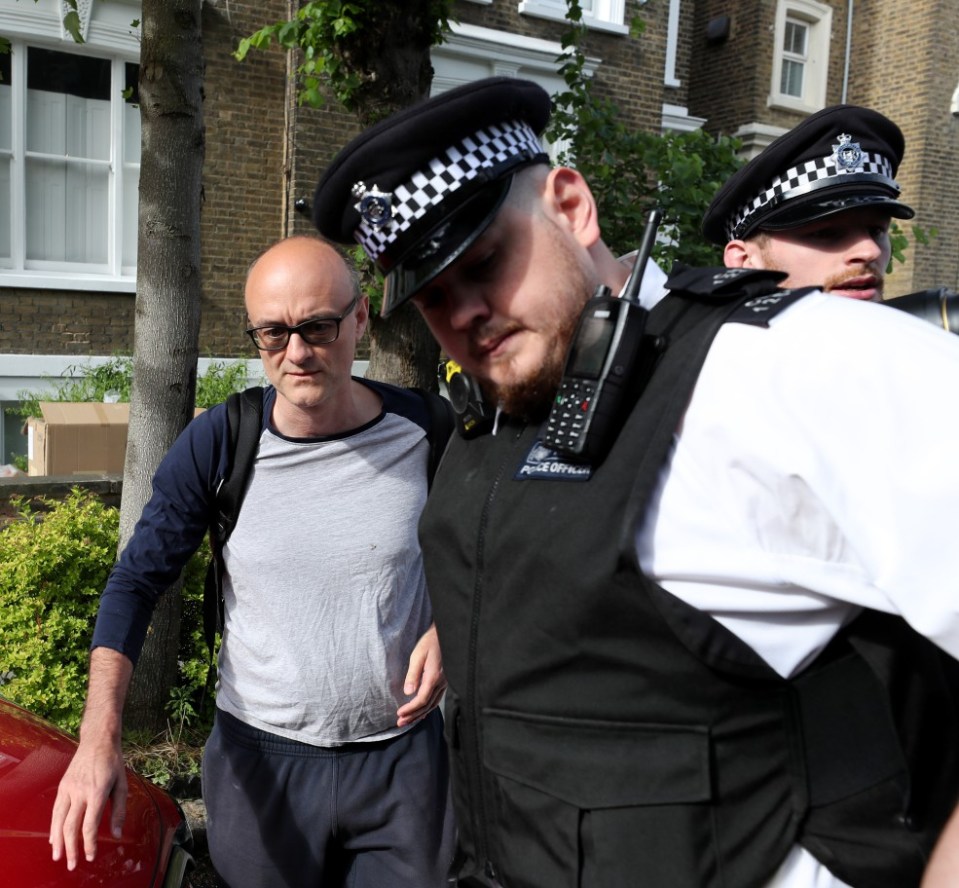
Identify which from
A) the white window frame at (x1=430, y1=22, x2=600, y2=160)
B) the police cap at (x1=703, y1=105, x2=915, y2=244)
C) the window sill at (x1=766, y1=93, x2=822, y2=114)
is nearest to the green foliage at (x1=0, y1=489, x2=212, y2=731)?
the police cap at (x1=703, y1=105, x2=915, y2=244)

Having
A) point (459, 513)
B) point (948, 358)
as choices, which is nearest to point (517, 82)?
point (459, 513)

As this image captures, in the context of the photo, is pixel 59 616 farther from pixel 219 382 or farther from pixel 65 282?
pixel 65 282

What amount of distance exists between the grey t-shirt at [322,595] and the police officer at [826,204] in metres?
1.11

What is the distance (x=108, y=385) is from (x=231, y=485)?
7.09 metres

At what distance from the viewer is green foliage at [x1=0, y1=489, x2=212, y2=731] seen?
11.5 ft

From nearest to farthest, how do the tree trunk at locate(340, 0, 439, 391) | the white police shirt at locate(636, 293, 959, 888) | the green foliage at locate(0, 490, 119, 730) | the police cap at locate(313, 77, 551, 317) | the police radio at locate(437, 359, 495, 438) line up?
the white police shirt at locate(636, 293, 959, 888)
the police cap at locate(313, 77, 551, 317)
the police radio at locate(437, 359, 495, 438)
the green foliage at locate(0, 490, 119, 730)
the tree trunk at locate(340, 0, 439, 391)

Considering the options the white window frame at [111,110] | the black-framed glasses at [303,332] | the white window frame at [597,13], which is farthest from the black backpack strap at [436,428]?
the white window frame at [597,13]

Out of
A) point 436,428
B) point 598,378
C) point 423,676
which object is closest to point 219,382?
point 436,428

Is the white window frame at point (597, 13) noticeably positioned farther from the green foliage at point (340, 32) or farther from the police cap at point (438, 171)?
the police cap at point (438, 171)

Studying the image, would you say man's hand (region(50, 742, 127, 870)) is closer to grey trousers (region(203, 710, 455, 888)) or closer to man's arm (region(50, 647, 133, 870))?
man's arm (region(50, 647, 133, 870))

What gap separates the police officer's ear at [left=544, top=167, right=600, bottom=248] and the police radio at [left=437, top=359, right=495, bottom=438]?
0.96 feet

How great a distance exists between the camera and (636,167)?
8.02 metres

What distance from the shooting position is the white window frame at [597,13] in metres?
11.0

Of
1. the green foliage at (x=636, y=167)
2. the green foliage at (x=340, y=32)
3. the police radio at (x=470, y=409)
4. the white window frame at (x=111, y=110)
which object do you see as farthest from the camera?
the white window frame at (x=111, y=110)
